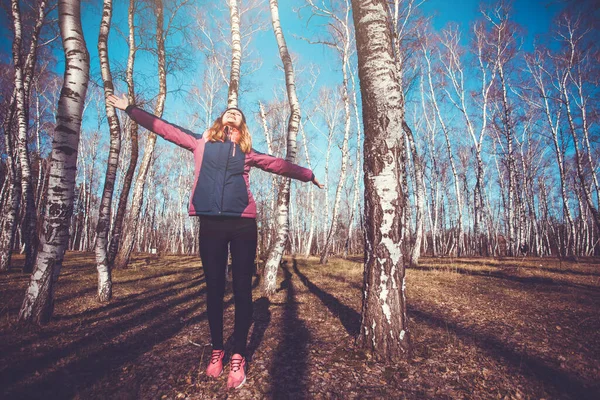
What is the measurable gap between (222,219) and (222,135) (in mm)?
738

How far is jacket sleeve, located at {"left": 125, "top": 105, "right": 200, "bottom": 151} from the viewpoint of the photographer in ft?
7.57

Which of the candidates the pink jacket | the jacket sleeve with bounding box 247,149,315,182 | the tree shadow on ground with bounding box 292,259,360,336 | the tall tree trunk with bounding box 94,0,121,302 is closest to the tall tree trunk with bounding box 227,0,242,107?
the tall tree trunk with bounding box 94,0,121,302

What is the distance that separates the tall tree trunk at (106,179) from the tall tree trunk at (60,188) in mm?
1291

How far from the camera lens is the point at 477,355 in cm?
241

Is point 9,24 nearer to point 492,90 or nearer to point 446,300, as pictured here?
point 446,300

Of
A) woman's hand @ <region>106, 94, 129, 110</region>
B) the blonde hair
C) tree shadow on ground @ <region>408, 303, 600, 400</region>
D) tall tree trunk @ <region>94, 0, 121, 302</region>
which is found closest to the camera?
tree shadow on ground @ <region>408, 303, 600, 400</region>

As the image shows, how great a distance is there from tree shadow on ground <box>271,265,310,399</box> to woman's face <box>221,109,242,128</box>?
84.6 inches

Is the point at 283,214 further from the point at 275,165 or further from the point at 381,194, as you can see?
the point at 381,194

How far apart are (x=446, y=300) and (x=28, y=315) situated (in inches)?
232

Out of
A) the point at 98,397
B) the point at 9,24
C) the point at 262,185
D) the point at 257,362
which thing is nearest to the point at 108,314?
the point at 98,397

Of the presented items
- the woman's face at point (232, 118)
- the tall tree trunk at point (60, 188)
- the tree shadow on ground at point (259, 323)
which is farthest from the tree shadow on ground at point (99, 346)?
the woman's face at point (232, 118)

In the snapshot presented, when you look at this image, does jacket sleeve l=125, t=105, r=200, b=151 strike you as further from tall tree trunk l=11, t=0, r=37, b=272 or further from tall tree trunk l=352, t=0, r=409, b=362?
tall tree trunk l=11, t=0, r=37, b=272

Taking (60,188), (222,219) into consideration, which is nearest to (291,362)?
(222,219)

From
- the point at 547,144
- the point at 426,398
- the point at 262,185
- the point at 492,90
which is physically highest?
the point at 492,90
